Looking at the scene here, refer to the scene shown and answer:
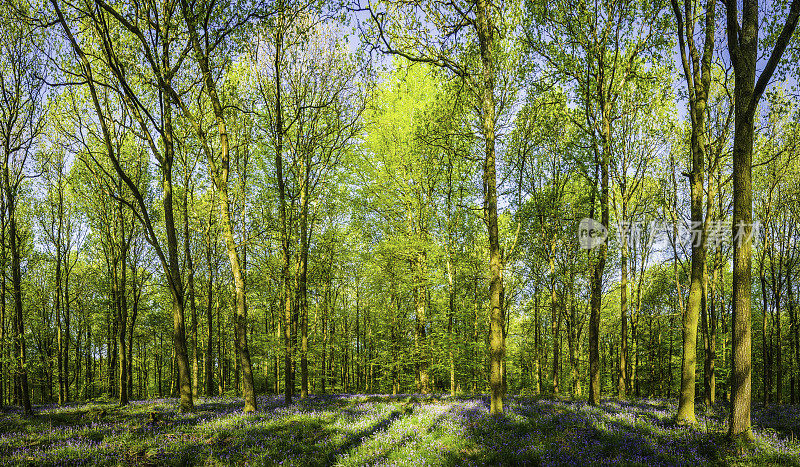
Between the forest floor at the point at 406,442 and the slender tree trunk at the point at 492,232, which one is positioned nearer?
the forest floor at the point at 406,442

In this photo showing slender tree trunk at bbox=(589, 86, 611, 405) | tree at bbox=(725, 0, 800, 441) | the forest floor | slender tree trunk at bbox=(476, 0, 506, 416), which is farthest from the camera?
slender tree trunk at bbox=(589, 86, 611, 405)

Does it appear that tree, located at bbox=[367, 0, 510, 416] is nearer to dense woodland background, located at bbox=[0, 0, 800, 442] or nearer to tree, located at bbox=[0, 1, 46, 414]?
dense woodland background, located at bbox=[0, 0, 800, 442]

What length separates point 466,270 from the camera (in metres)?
18.7

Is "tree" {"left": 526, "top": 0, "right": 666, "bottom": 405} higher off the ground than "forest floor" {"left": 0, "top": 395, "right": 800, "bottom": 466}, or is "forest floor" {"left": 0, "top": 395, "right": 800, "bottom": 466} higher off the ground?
"tree" {"left": 526, "top": 0, "right": 666, "bottom": 405}

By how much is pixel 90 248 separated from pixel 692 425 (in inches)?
1400

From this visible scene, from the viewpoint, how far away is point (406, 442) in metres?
7.23

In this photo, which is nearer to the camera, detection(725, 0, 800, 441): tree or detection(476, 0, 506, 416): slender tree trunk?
detection(725, 0, 800, 441): tree

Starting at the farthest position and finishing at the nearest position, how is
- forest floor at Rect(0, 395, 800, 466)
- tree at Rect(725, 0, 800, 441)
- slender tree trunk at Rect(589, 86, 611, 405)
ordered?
slender tree trunk at Rect(589, 86, 611, 405) → tree at Rect(725, 0, 800, 441) → forest floor at Rect(0, 395, 800, 466)

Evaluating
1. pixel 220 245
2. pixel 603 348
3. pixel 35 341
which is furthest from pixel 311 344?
pixel 603 348

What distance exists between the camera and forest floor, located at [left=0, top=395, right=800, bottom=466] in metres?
6.16

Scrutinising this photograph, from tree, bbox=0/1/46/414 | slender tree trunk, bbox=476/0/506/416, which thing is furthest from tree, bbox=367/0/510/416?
tree, bbox=0/1/46/414

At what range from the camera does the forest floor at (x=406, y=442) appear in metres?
6.16

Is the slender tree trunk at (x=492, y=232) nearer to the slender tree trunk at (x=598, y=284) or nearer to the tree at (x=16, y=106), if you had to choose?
the slender tree trunk at (x=598, y=284)

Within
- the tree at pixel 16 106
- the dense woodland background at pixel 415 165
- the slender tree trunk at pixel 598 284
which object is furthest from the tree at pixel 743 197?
the tree at pixel 16 106
